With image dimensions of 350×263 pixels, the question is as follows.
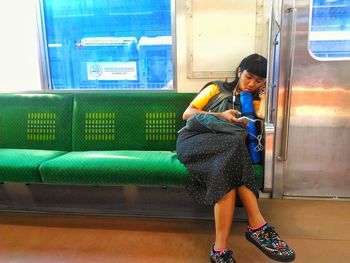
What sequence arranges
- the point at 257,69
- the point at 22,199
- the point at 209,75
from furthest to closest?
the point at 209,75, the point at 22,199, the point at 257,69

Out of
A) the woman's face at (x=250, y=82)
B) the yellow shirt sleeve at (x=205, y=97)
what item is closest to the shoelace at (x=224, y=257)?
the yellow shirt sleeve at (x=205, y=97)

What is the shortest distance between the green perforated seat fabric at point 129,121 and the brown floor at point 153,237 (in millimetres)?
673

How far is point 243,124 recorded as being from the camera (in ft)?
6.96

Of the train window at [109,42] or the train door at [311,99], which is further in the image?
the train window at [109,42]

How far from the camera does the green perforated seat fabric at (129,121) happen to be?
2.65 meters

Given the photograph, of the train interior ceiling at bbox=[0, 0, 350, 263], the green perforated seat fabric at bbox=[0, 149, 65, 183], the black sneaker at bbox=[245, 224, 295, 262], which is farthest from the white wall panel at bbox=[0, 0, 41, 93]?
the black sneaker at bbox=[245, 224, 295, 262]

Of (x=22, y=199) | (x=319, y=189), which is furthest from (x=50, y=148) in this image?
(x=319, y=189)

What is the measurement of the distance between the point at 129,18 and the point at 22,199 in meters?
1.94

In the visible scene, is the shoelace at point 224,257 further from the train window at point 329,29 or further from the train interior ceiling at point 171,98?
the train window at point 329,29

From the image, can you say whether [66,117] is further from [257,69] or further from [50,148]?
[257,69]

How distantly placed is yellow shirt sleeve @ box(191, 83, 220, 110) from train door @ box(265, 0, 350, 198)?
0.50m

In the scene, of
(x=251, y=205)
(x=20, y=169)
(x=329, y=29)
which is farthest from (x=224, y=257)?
(x=329, y=29)

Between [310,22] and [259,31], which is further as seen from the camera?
[259,31]

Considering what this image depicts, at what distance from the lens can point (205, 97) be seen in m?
2.30
